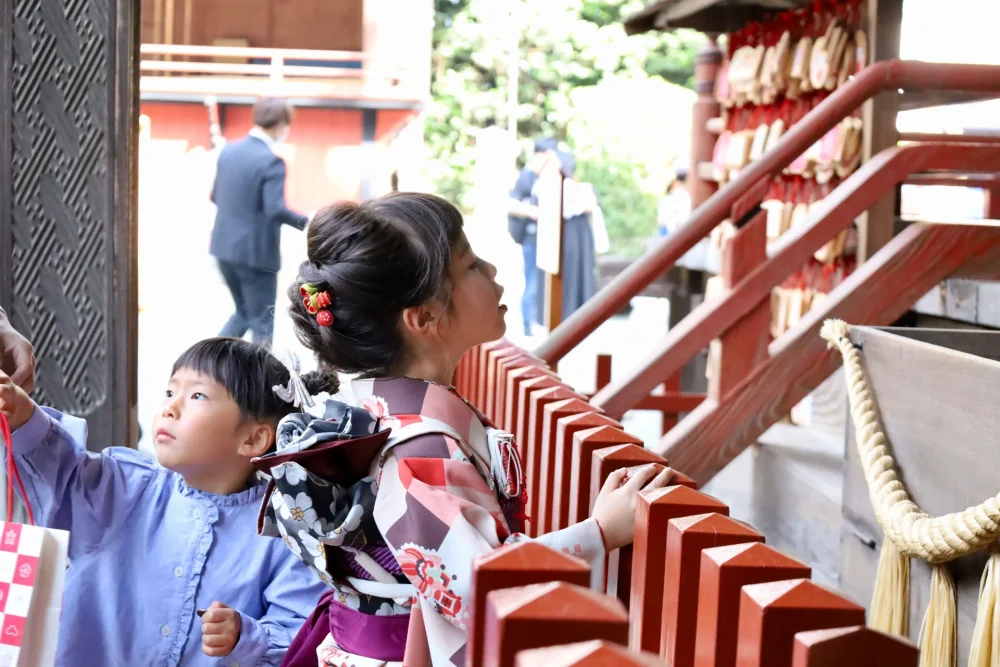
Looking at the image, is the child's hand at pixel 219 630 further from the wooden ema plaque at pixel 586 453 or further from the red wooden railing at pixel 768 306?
the red wooden railing at pixel 768 306

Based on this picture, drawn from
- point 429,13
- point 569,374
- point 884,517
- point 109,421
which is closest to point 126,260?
point 109,421

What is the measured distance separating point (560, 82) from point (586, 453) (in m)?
18.5

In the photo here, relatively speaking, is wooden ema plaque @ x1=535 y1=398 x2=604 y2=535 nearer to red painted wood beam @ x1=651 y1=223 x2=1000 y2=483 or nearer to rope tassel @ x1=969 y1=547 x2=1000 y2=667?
rope tassel @ x1=969 y1=547 x2=1000 y2=667

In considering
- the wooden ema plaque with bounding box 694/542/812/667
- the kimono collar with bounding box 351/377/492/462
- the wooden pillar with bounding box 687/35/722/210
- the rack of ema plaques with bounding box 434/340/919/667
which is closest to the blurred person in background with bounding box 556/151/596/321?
the wooden pillar with bounding box 687/35/722/210

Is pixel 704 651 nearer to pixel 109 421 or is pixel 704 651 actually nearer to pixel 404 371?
pixel 404 371

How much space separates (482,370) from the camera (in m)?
2.91

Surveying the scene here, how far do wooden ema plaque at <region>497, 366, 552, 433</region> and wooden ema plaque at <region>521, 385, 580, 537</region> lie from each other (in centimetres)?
11

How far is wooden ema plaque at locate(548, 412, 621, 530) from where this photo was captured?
1699 mm

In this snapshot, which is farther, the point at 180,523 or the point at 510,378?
the point at 510,378

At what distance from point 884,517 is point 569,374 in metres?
6.91

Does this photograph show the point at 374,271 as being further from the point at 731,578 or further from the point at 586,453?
the point at 731,578

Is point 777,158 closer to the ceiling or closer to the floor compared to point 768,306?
closer to the ceiling

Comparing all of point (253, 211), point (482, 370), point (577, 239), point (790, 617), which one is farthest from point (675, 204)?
point (790, 617)

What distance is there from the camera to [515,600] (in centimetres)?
75
